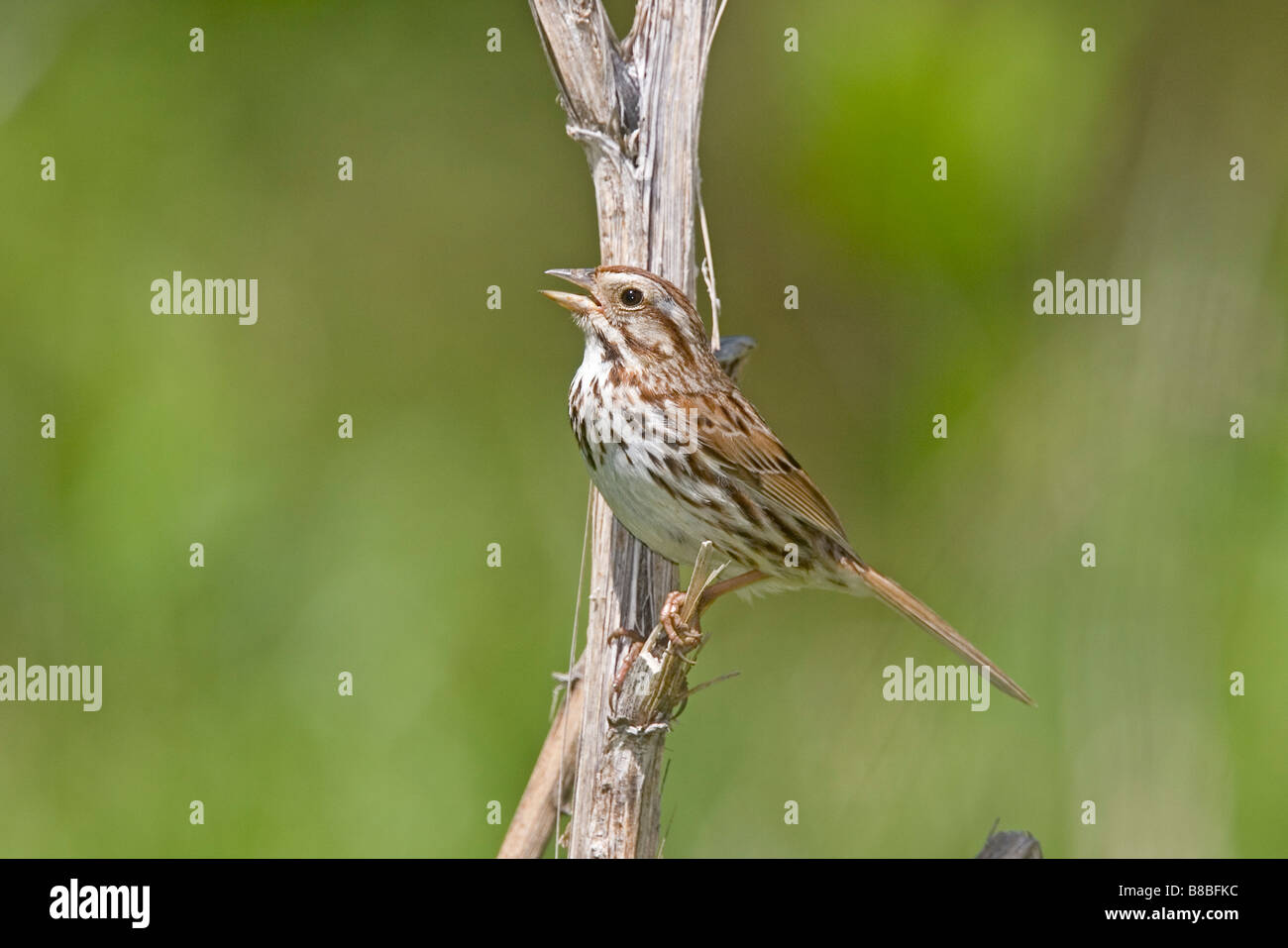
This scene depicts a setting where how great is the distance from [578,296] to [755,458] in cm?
75

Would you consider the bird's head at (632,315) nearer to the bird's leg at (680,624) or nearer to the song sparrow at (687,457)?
the song sparrow at (687,457)

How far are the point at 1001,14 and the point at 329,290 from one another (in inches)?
123

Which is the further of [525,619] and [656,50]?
[525,619]

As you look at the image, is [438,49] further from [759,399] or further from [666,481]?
[666,481]

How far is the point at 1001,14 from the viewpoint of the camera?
19.6ft

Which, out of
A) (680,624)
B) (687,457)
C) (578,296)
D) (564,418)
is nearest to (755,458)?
(687,457)

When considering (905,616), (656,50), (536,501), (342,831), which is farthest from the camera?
(536,501)

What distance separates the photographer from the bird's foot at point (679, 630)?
11.6 feet

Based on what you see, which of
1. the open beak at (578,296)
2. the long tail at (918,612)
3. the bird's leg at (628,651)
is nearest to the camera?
the bird's leg at (628,651)

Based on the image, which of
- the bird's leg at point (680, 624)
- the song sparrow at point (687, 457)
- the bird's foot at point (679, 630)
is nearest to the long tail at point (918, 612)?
the song sparrow at point (687, 457)

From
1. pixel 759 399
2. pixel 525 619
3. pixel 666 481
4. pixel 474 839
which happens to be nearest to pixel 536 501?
pixel 525 619

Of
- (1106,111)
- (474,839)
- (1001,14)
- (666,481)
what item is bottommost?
(474,839)

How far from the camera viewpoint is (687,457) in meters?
4.47

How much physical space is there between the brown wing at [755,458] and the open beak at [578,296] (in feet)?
1.42
